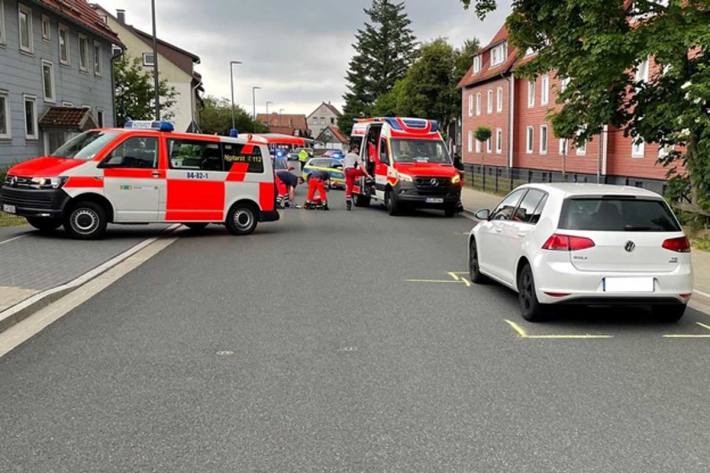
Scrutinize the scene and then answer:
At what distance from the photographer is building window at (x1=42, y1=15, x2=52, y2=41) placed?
2899cm

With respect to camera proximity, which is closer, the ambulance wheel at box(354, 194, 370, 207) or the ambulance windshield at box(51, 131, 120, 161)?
the ambulance windshield at box(51, 131, 120, 161)

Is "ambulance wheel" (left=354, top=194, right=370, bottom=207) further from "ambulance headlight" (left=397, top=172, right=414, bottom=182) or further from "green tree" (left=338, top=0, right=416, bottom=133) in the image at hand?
"green tree" (left=338, top=0, right=416, bottom=133)

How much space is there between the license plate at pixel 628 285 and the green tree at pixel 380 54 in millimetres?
89530

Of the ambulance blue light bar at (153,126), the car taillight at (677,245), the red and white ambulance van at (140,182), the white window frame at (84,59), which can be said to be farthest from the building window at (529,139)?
the car taillight at (677,245)

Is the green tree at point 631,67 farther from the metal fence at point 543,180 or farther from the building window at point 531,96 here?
the building window at point 531,96

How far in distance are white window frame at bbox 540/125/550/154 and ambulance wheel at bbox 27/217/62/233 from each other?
32.5m

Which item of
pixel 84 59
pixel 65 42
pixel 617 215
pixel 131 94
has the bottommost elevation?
pixel 617 215

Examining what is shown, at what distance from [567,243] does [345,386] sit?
3.06 meters

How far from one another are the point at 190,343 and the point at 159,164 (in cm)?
816

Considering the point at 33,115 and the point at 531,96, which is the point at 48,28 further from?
the point at 531,96

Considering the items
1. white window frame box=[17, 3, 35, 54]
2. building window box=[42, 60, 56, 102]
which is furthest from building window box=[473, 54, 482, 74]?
white window frame box=[17, 3, 35, 54]

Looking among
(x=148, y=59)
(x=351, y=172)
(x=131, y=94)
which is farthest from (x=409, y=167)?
(x=148, y=59)

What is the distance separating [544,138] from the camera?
42625 millimetres

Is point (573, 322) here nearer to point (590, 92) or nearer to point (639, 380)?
point (639, 380)
